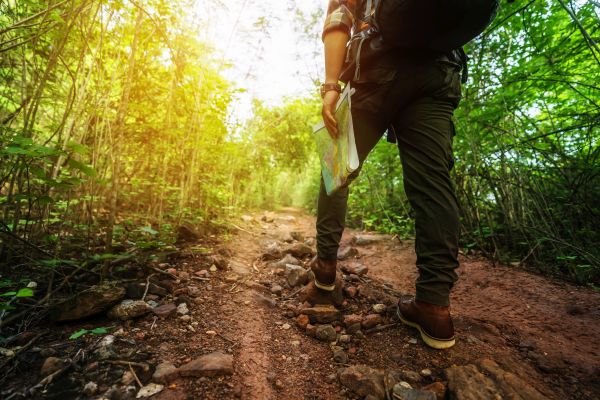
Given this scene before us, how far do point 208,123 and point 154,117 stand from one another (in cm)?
51

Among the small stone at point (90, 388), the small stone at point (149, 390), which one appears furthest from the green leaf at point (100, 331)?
the small stone at point (149, 390)

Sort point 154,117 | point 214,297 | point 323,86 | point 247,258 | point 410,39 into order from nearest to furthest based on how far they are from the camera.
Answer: point 410,39, point 323,86, point 214,297, point 154,117, point 247,258

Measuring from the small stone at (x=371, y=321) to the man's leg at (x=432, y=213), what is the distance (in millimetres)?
129

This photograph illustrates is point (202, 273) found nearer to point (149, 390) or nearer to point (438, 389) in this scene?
point (149, 390)

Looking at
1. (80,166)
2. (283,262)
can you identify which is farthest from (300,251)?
(80,166)

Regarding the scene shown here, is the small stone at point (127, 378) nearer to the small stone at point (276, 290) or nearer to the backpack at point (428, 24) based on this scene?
the small stone at point (276, 290)

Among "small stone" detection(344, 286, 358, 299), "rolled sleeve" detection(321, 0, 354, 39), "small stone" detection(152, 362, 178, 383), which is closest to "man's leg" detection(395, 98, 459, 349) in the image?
"small stone" detection(344, 286, 358, 299)

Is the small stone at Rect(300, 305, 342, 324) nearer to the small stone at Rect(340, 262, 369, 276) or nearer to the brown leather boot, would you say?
the brown leather boot

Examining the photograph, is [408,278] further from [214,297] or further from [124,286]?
[124,286]

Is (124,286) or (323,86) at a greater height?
(323,86)

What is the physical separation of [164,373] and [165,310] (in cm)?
50

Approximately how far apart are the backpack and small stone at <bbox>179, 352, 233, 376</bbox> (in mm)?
1510

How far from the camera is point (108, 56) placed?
2137 millimetres

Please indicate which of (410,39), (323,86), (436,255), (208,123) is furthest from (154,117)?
(436,255)
